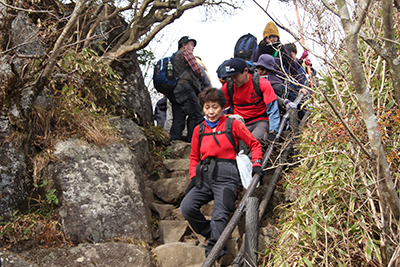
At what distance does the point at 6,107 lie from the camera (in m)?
4.26

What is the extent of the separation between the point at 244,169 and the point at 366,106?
6.63ft

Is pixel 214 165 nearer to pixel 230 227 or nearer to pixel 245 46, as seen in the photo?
pixel 230 227

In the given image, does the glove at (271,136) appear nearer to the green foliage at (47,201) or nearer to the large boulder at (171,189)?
the large boulder at (171,189)

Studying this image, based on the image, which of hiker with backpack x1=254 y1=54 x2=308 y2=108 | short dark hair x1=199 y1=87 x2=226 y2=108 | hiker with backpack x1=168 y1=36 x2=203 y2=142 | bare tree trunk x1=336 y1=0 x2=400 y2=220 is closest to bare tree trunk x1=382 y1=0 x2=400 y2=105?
bare tree trunk x1=336 y1=0 x2=400 y2=220

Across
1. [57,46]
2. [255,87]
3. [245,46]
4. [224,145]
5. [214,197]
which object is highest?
[57,46]

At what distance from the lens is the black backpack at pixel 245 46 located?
734cm

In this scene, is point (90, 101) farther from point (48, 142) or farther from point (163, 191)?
point (163, 191)

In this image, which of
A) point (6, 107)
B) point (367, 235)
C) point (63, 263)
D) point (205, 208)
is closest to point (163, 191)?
point (205, 208)

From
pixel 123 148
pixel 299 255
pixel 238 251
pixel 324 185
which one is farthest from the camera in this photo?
pixel 123 148

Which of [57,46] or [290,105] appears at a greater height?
[57,46]

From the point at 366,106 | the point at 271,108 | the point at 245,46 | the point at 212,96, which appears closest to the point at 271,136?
the point at 271,108

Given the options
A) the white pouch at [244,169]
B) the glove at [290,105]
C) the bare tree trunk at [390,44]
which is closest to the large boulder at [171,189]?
the white pouch at [244,169]

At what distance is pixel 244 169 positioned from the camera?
4.18m

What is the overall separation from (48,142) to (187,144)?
3.41 metres
